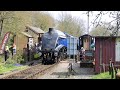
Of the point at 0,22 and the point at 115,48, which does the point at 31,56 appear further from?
the point at 115,48

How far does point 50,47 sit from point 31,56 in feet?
16.5
